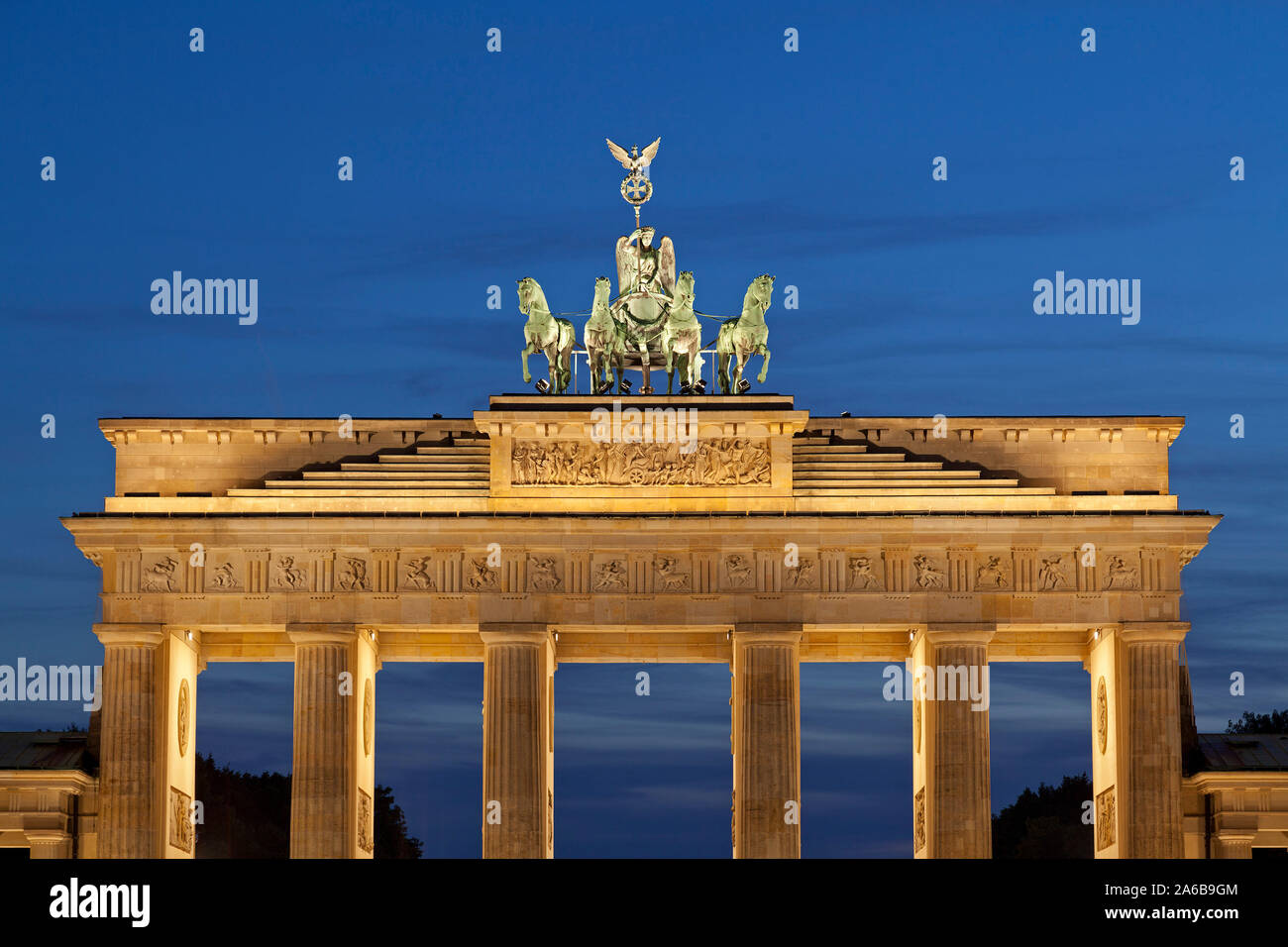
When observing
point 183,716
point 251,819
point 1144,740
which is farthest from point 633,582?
point 251,819

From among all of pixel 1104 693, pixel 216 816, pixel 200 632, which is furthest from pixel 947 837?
pixel 216 816

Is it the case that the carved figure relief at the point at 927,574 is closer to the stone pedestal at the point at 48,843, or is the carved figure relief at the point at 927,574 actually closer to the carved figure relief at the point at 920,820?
the carved figure relief at the point at 920,820

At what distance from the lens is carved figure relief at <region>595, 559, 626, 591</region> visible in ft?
206

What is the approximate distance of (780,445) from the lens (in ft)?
208

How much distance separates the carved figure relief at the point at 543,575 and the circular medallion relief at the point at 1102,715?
15.2 metres

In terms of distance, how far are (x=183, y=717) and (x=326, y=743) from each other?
508 centimetres

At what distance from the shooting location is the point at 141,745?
202 feet

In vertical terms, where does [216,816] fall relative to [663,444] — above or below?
below
